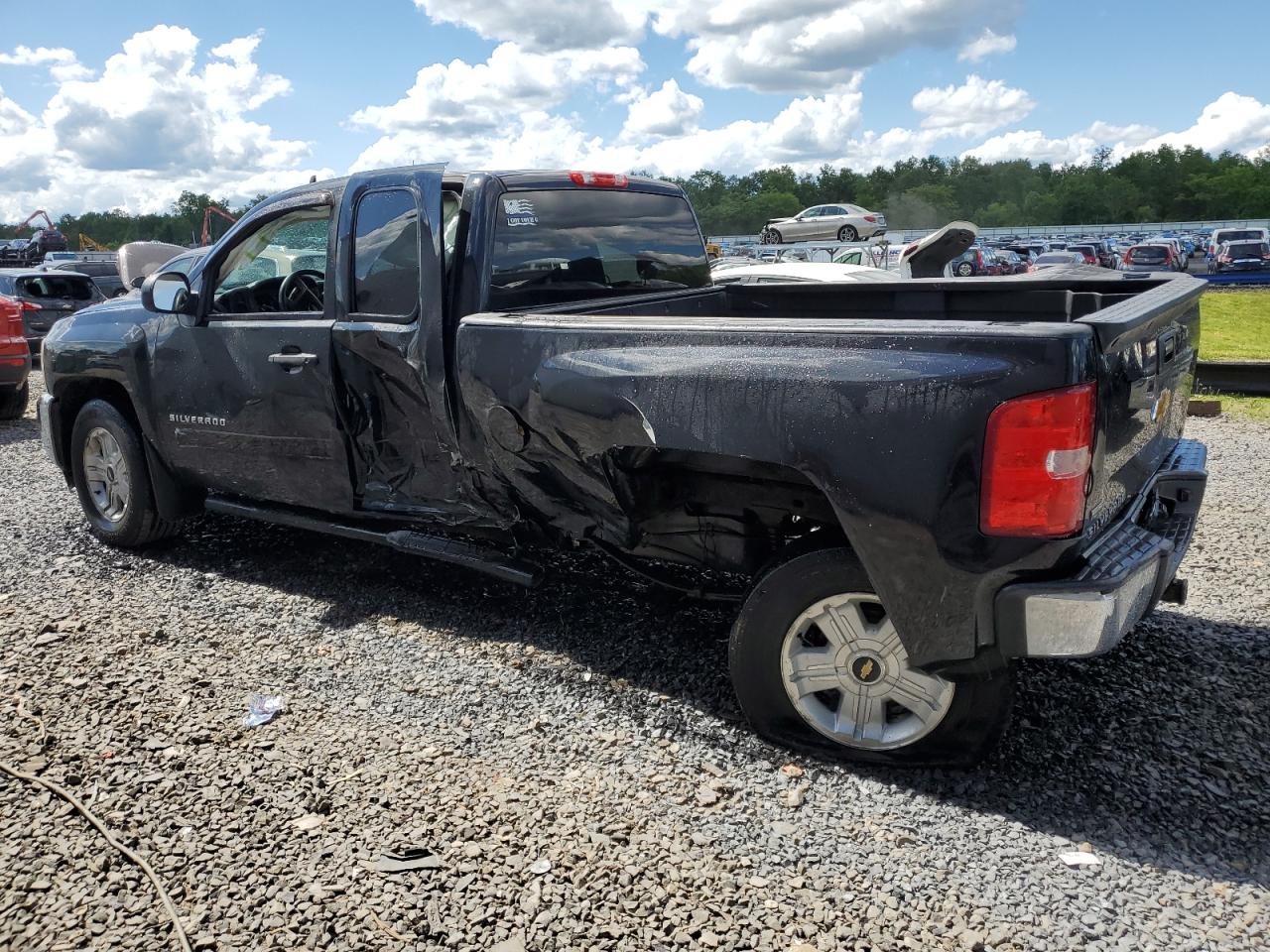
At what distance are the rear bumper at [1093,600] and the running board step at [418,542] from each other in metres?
1.97

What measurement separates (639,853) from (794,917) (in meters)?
0.49

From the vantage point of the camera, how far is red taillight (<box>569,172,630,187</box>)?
462 cm

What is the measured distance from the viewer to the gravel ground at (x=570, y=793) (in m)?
2.66

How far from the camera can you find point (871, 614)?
3.28m

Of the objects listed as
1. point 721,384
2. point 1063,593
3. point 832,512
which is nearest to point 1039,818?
point 1063,593

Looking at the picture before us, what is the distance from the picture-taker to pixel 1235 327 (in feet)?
57.5

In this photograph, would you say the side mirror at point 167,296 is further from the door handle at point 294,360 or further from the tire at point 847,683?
the tire at point 847,683

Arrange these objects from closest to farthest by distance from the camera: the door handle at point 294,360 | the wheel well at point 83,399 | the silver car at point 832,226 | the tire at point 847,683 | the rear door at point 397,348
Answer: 1. the tire at point 847,683
2. the rear door at point 397,348
3. the door handle at point 294,360
4. the wheel well at point 83,399
5. the silver car at point 832,226

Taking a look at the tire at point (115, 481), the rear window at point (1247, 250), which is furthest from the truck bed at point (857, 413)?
the rear window at point (1247, 250)

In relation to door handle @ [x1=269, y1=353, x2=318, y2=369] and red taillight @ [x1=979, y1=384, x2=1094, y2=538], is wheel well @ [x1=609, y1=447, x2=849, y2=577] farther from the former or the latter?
door handle @ [x1=269, y1=353, x2=318, y2=369]

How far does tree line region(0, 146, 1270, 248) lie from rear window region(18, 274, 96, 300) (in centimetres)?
6060

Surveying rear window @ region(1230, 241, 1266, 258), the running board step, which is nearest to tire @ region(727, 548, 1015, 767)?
the running board step

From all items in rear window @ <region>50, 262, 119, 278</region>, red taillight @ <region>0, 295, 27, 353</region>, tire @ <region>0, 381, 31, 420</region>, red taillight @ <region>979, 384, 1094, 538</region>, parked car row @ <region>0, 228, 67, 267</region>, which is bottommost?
tire @ <region>0, 381, 31, 420</region>

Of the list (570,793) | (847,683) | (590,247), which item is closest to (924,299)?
(590,247)
